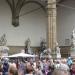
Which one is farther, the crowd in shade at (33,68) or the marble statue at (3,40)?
the marble statue at (3,40)

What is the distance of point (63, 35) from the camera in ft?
108

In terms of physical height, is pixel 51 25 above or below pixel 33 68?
above

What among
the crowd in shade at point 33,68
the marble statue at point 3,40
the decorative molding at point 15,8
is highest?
the decorative molding at point 15,8

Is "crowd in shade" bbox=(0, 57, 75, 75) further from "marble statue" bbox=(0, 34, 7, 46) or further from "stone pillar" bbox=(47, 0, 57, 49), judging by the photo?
"marble statue" bbox=(0, 34, 7, 46)

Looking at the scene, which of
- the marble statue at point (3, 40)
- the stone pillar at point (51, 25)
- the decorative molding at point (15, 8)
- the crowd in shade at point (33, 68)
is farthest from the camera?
the decorative molding at point (15, 8)

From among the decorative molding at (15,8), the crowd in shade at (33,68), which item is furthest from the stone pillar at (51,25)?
the crowd in shade at (33,68)

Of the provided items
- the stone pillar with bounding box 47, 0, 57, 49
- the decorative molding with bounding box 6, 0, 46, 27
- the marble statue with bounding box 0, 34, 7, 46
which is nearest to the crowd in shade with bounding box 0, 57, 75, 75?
the stone pillar with bounding box 47, 0, 57, 49

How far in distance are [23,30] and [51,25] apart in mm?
6883

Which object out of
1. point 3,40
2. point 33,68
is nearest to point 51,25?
point 3,40

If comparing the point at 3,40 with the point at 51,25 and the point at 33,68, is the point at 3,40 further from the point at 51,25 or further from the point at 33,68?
the point at 33,68

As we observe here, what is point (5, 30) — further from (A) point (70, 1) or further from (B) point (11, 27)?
(A) point (70, 1)

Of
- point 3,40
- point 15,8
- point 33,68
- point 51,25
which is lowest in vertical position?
point 33,68

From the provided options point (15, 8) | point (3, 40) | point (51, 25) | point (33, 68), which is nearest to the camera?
point (33, 68)

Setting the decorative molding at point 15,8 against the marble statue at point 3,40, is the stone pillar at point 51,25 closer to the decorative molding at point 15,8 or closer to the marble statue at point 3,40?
the marble statue at point 3,40
